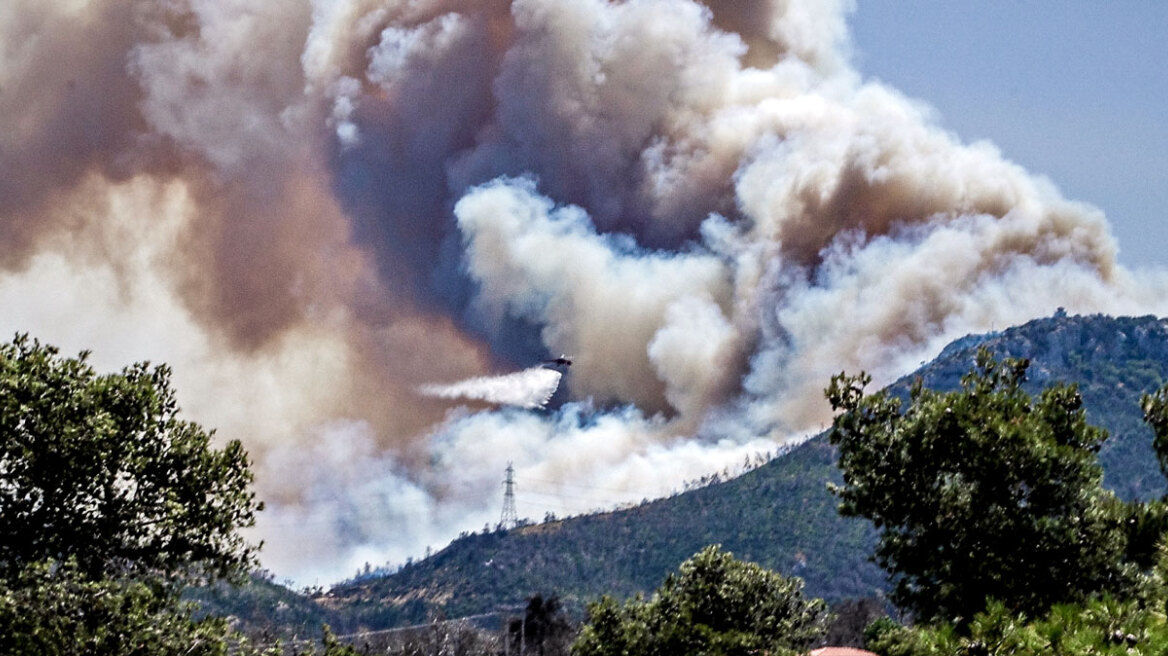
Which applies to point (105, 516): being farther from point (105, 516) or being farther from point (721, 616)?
point (721, 616)

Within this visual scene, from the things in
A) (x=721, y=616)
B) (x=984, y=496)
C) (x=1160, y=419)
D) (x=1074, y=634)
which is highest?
(x=721, y=616)

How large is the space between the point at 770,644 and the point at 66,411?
203 feet

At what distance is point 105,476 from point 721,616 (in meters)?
60.2

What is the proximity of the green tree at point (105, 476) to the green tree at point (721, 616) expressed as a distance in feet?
173

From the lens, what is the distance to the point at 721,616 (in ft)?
305

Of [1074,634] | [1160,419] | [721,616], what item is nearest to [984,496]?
[1160,419]

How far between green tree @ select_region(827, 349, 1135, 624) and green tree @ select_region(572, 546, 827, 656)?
115 ft

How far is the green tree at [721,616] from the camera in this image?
9056 cm

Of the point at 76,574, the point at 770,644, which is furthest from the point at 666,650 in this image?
the point at 76,574

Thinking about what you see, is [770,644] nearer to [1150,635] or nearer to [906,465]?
[906,465]

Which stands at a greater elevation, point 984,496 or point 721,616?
point 721,616

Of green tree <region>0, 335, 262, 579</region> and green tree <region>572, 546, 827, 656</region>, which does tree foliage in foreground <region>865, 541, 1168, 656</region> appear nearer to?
green tree <region>0, 335, 262, 579</region>

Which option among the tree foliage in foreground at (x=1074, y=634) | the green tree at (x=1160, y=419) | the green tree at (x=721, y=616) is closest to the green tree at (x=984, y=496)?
the green tree at (x=1160, y=419)

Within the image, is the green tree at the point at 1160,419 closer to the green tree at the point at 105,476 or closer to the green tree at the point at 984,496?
the green tree at the point at 984,496
